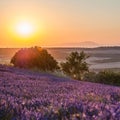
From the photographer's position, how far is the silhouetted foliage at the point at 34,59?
44562mm

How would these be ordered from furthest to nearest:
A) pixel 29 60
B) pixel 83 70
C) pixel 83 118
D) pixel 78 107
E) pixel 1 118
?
pixel 83 70, pixel 29 60, pixel 78 107, pixel 1 118, pixel 83 118

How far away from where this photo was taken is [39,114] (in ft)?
13.5

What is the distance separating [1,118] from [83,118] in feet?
3.24

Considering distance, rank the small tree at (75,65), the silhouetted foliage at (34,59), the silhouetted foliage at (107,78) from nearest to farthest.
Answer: the silhouetted foliage at (107,78)
the silhouetted foliage at (34,59)
the small tree at (75,65)

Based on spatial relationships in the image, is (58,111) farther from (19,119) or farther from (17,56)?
(17,56)

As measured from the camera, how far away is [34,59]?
1762 inches

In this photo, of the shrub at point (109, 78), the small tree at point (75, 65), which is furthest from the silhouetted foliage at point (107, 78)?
the small tree at point (75, 65)

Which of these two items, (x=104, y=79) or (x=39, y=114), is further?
(x=104, y=79)

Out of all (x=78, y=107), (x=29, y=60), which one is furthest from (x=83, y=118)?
(x=29, y=60)

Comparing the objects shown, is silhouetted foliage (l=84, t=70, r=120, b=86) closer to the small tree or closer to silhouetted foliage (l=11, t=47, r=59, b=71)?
silhouetted foliage (l=11, t=47, r=59, b=71)

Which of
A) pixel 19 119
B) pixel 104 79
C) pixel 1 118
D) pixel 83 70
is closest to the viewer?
pixel 19 119

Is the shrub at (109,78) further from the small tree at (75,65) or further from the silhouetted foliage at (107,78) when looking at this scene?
the small tree at (75,65)

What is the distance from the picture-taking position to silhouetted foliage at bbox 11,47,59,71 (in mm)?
44562

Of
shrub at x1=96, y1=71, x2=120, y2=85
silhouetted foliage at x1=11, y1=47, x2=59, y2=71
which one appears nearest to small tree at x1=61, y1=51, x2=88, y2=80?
silhouetted foliage at x1=11, y1=47, x2=59, y2=71
